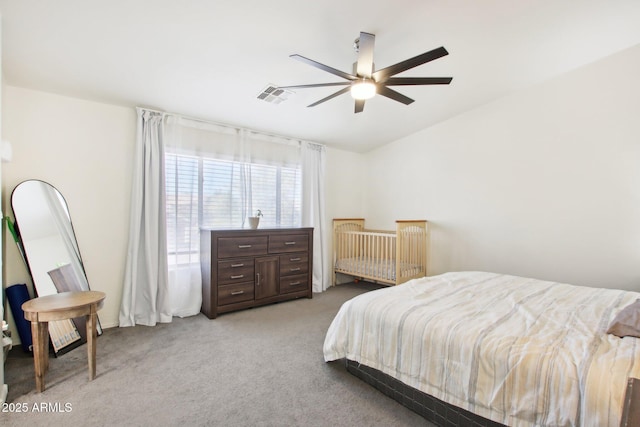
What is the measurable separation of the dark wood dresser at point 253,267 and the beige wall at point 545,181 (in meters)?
1.97

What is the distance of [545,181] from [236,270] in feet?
12.2

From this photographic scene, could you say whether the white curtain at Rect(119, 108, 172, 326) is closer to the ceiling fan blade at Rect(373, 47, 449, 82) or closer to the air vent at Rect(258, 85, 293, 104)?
the air vent at Rect(258, 85, 293, 104)

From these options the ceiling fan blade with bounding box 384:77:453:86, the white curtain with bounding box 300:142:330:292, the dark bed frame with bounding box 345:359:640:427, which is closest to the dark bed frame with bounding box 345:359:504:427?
the dark bed frame with bounding box 345:359:640:427

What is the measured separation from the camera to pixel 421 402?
1632 millimetres

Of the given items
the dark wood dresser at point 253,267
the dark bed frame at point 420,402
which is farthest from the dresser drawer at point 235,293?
the dark bed frame at point 420,402

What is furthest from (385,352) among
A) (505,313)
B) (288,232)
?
(288,232)

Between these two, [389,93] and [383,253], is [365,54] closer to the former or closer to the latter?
[389,93]

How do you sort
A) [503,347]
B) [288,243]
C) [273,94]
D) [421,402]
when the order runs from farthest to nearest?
[288,243] < [273,94] < [421,402] < [503,347]

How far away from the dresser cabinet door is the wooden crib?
1.29m

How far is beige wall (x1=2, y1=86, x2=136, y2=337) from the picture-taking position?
253cm

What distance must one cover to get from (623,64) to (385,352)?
3.64 m

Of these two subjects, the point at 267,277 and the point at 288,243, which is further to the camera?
the point at 288,243

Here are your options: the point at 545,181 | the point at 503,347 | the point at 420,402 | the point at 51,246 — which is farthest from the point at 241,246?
the point at 545,181

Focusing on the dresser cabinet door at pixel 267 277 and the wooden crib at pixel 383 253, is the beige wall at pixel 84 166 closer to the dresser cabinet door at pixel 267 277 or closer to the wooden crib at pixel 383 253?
the dresser cabinet door at pixel 267 277
